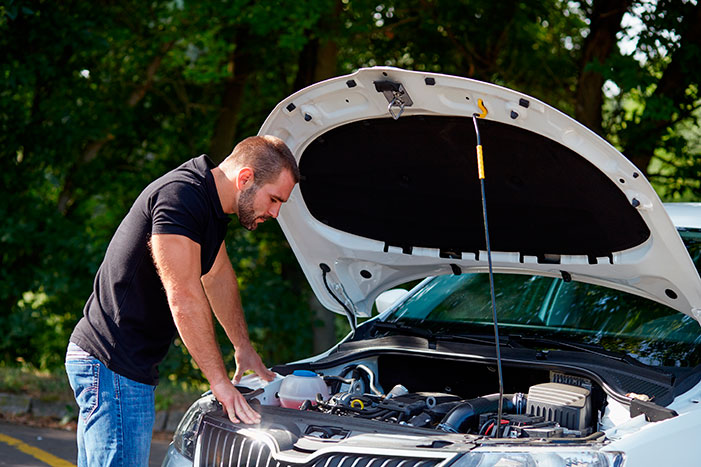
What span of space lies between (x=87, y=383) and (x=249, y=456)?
27.5 inches

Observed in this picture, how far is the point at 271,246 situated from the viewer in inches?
480

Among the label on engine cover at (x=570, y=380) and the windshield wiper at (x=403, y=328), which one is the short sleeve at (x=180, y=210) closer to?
the windshield wiper at (x=403, y=328)

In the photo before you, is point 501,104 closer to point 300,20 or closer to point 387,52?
point 300,20

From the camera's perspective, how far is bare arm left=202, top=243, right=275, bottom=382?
11.5 feet

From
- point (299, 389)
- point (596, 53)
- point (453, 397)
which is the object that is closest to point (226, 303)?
point (299, 389)

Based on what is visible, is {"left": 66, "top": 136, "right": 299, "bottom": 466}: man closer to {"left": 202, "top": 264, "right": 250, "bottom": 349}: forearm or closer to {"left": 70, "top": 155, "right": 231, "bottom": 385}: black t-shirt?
{"left": 70, "top": 155, "right": 231, "bottom": 385}: black t-shirt

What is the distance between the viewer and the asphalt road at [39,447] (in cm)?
557

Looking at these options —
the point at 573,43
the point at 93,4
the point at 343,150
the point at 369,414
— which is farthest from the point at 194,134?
the point at 369,414

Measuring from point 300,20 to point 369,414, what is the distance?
711cm

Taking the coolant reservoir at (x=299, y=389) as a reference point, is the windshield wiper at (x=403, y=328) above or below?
above

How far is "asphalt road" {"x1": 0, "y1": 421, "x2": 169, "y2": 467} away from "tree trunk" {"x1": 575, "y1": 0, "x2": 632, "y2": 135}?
5.98 metres

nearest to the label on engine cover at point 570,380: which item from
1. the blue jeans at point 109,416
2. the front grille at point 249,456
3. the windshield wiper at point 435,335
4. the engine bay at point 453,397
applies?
the engine bay at point 453,397

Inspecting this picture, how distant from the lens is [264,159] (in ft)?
10.1

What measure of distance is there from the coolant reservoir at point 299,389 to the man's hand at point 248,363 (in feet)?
0.41
